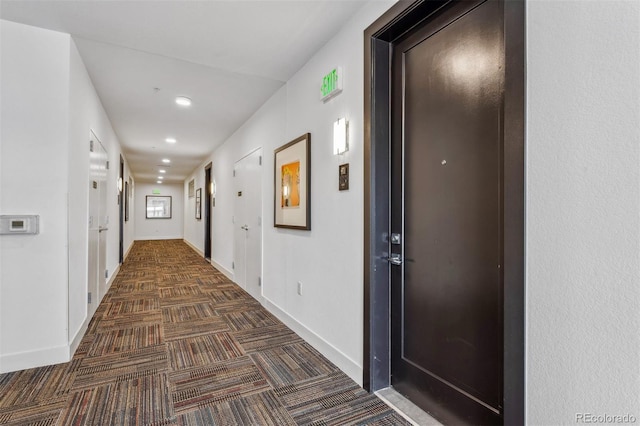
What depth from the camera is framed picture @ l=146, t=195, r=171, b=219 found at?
12656mm

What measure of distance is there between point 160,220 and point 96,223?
10.3 m

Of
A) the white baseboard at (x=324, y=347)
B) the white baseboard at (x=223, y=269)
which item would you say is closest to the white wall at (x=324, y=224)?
the white baseboard at (x=324, y=347)

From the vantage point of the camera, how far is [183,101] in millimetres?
3803

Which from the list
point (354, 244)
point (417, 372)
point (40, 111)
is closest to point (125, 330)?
point (40, 111)

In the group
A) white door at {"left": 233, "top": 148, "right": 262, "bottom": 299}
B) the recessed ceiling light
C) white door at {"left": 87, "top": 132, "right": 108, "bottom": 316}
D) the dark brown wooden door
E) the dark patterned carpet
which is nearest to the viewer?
the dark brown wooden door

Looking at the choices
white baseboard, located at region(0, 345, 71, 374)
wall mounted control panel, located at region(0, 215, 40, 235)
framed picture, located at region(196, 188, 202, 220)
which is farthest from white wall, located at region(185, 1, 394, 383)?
framed picture, located at region(196, 188, 202, 220)

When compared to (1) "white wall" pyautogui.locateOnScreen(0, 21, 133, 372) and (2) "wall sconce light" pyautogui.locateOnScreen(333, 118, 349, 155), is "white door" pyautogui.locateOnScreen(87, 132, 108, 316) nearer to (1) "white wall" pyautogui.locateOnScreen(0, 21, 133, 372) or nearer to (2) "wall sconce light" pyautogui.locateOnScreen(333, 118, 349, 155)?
(1) "white wall" pyautogui.locateOnScreen(0, 21, 133, 372)

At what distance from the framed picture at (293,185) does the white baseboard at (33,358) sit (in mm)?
1984

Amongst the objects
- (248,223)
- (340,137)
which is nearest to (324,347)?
(340,137)

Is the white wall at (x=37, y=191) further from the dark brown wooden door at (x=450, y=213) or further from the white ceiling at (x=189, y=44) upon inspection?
the dark brown wooden door at (x=450, y=213)

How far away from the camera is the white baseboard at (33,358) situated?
218 cm

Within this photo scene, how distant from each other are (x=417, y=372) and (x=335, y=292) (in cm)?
77

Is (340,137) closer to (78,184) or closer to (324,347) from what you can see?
(324,347)

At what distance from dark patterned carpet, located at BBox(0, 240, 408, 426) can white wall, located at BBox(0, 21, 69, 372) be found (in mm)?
273
